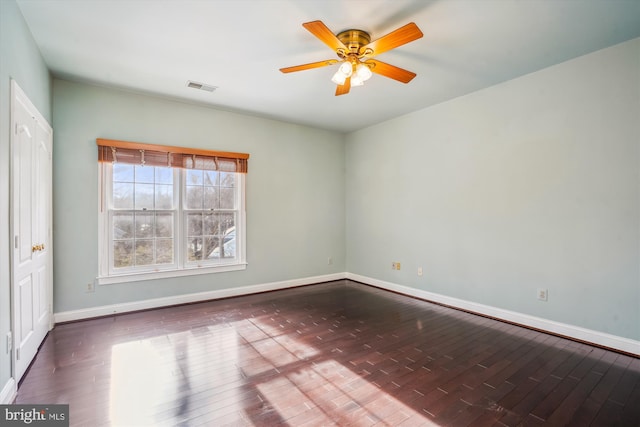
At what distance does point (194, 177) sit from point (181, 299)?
1.72 meters

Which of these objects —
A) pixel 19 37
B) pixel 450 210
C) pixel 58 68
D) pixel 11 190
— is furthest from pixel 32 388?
pixel 450 210

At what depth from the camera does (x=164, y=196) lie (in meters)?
4.25

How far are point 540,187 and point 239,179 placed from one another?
396cm

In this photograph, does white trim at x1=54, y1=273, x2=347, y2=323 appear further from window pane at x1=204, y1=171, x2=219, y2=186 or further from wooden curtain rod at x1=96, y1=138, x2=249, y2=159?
wooden curtain rod at x1=96, y1=138, x2=249, y2=159

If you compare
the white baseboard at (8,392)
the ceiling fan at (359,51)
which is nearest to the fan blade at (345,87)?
the ceiling fan at (359,51)

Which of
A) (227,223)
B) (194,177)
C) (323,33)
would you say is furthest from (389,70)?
(227,223)

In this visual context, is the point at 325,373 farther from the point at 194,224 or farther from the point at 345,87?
the point at 194,224

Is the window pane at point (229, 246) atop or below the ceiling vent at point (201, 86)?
below

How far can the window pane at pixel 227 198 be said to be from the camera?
4719mm

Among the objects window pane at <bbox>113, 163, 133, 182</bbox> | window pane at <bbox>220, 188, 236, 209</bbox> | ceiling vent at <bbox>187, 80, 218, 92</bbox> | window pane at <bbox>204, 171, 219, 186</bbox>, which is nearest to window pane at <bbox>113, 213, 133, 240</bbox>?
window pane at <bbox>113, 163, 133, 182</bbox>

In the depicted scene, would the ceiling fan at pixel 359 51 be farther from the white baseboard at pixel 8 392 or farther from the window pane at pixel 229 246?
the white baseboard at pixel 8 392

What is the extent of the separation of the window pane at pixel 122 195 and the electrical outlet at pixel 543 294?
497 centimetres

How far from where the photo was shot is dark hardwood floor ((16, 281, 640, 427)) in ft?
6.47

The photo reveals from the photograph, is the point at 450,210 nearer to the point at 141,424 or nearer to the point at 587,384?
the point at 587,384
